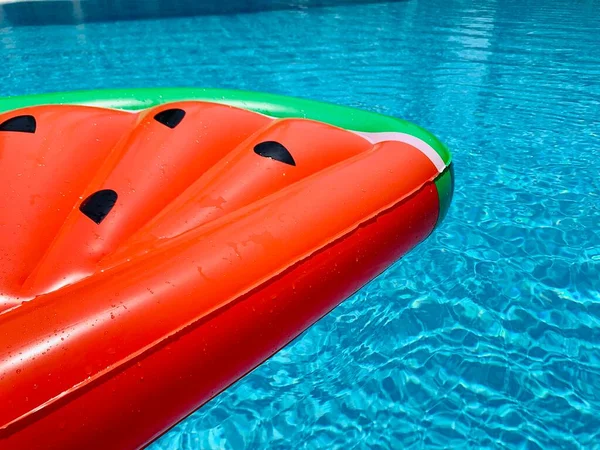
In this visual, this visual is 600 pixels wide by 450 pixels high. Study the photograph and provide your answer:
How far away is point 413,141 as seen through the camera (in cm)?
269

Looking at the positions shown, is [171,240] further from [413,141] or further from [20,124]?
[413,141]

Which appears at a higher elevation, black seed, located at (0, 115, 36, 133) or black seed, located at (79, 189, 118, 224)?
black seed, located at (0, 115, 36, 133)

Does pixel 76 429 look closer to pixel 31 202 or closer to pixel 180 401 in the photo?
pixel 180 401

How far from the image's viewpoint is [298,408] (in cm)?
220

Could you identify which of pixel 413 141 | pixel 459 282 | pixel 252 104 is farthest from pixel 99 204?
pixel 459 282

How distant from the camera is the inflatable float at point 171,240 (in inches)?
54.5

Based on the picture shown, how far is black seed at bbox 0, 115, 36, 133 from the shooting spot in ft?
7.63

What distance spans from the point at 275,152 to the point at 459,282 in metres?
1.17

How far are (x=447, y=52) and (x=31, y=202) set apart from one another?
240 inches

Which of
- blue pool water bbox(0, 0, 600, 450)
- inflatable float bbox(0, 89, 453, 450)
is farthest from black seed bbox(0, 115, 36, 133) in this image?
blue pool water bbox(0, 0, 600, 450)

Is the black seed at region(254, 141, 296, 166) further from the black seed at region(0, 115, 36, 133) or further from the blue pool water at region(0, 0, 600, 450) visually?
the black seed at region(0, 115, 36, 133)

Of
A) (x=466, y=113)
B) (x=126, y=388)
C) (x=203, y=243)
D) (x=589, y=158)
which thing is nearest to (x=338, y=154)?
(x=203, y=243)

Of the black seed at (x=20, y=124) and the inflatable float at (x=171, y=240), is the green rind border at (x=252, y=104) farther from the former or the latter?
the black seed at (x=20, y=124)

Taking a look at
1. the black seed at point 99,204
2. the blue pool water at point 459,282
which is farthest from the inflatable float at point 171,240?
the blue pool water at point 459,282
